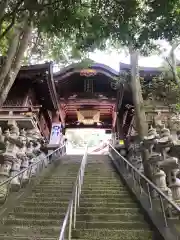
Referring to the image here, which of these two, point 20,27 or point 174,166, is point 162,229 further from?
point 20,27

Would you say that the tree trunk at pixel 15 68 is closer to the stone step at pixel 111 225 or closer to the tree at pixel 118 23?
the tree at pixel 118 23

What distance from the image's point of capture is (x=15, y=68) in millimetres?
7129

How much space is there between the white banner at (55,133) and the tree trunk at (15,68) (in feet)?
32.8

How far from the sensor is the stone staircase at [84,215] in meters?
4.98

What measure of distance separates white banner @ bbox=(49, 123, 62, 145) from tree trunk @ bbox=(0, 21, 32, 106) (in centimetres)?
998

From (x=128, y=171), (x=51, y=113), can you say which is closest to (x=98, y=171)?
(x=128, y=171)

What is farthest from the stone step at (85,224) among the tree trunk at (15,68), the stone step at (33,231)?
the tree trunk at (15,68)

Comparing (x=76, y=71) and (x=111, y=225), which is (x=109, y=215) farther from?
(x=76, y=71)

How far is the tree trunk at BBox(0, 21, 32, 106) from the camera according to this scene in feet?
20.7

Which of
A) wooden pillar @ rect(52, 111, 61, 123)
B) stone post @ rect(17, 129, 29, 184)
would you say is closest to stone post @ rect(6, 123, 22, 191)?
stone post @ rect(17, 129, 29, 184)

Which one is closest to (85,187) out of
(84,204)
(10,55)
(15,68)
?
(84,204)

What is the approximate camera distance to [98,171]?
1090 cm

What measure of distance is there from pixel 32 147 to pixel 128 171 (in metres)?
4.45

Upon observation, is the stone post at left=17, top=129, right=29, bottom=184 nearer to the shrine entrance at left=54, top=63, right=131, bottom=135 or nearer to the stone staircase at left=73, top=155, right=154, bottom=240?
the stone staircase at left=73, top=155, right=154, bottom=240
